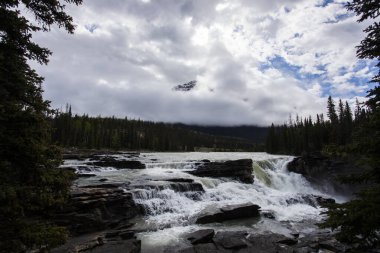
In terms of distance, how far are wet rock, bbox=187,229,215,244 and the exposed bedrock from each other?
33.6 metres

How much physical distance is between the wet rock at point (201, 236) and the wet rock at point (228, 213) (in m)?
3.55

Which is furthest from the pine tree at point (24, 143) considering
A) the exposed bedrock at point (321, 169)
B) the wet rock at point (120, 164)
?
the exposed bedrock at point (321, 169)

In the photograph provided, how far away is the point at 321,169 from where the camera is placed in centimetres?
5006

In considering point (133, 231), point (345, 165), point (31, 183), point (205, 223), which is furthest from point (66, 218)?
point (345, 165)

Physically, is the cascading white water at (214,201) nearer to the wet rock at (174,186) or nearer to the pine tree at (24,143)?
the wet rock at (174,186)

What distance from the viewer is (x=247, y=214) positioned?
23188mm

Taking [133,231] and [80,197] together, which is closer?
[133,231]

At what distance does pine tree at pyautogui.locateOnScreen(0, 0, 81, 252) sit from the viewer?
631cm

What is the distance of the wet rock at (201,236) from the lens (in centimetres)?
1638

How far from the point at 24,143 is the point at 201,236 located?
12740 mm

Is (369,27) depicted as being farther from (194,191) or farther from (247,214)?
(194,191)

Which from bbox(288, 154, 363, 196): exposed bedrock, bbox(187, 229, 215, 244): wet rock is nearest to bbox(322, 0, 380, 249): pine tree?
bbox(187, 229, 215, 244): wet rock

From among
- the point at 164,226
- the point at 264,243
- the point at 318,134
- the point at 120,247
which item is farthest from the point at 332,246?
the point at 318,134

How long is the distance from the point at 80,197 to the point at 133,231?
4.83 metres
